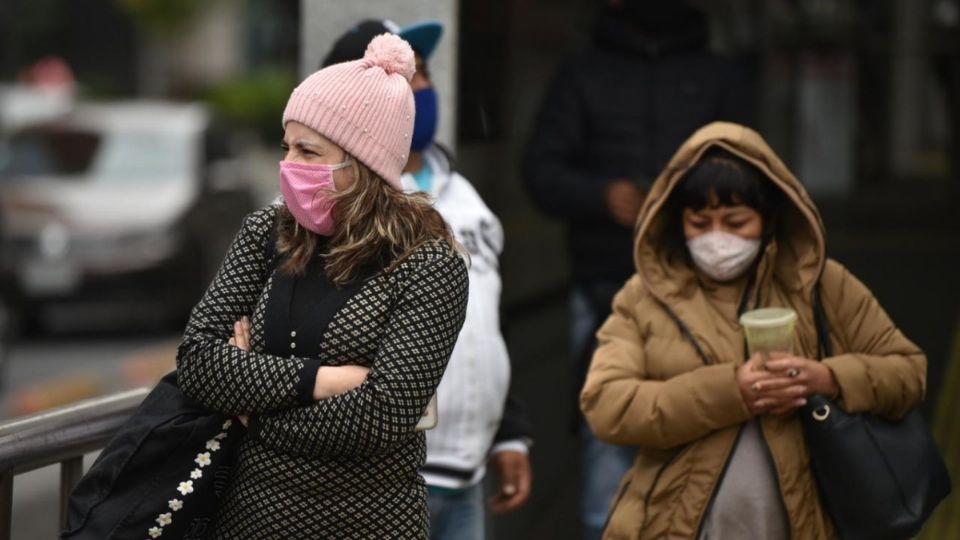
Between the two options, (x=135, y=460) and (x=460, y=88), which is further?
(x=460, y=88)

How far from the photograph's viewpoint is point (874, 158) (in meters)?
13.6

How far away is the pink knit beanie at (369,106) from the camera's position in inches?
134

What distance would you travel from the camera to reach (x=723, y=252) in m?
4.05

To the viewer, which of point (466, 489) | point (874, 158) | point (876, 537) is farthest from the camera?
point (874, 158)

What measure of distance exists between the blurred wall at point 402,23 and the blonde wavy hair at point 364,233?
225cm

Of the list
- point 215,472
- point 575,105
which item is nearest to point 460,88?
point 575,105

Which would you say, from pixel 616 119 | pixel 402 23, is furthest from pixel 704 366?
pixel 402 23

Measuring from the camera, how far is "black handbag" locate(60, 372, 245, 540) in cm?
337

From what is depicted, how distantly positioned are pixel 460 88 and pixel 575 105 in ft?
2.30

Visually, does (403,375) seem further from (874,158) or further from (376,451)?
(874,158)

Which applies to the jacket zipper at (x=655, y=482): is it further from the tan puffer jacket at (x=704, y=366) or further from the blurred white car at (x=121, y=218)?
the blurred white car at (x=121, y=218)

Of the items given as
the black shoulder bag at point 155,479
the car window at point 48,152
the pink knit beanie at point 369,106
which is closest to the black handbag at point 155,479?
the black shoulder bag at point 155,479

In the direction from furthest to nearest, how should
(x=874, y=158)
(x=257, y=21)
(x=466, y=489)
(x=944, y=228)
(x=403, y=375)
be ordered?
(x=257, y=21) < (x=874, y=158) < (x=944, y=228) < (x=466, y=489) < (x=403, y=375)

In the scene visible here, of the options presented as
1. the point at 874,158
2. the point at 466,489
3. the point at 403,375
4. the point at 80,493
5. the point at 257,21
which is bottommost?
the point at 257,21
